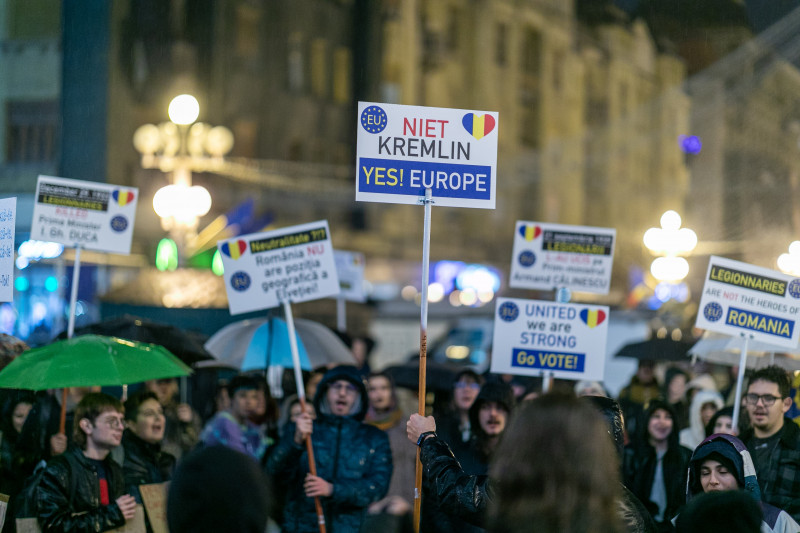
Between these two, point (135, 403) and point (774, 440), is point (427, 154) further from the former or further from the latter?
point (774, 440)

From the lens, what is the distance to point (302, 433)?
627cm

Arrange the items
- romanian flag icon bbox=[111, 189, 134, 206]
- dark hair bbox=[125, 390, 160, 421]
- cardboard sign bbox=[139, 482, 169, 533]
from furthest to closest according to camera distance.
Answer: romanian flag icon bbox=[111, 189, 134, 206], dark hair bbox=[125, 390, 160, 421], cardboard sign bbox=[139, 482, 169, 533]

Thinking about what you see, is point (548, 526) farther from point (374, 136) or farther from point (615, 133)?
point (615, 133)

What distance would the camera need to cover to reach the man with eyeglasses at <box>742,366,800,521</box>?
5984mm

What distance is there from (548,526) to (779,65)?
3304 cm

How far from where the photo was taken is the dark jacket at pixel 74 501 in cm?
533

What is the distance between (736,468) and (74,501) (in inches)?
126

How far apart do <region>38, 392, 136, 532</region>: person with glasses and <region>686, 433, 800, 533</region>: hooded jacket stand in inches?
109

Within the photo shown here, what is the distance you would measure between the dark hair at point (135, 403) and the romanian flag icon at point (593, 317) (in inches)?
117

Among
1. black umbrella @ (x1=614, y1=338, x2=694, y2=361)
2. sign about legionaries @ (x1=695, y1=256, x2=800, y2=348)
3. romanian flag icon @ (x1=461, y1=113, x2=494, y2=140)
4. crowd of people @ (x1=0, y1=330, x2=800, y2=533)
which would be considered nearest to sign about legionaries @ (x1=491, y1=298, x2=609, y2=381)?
crowd of people @ (x1=0, y1=330, x2=800, y2=533)

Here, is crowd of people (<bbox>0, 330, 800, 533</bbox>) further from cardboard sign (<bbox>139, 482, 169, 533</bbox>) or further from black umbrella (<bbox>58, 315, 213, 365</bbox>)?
black umbrella (<bbox>58, 315, 213, 365</bbox>)

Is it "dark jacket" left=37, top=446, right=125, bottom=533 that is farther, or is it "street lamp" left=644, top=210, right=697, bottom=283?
"street lamp" left=644, top=210, right=697, bottom=283

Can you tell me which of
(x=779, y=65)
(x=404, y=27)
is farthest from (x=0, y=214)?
(x=404, y=27)

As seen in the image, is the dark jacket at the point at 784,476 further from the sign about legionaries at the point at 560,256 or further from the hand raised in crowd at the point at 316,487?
the sign about legionaries at the point at 560,256
